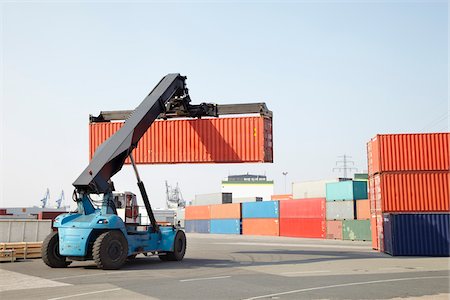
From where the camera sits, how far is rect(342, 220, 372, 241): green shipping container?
144ft

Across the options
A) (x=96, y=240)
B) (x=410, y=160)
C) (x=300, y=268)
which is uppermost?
(x=410, y=160)

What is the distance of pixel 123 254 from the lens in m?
18.2

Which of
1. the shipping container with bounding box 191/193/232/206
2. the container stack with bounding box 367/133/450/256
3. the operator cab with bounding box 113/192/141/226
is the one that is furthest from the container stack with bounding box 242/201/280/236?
the operator cab with bounding box 113/192/141/226

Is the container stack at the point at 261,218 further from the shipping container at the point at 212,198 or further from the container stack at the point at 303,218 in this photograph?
the shipping container at the point at 212,198

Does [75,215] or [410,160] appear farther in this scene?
[410,160]

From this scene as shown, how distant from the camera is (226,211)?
220 ft

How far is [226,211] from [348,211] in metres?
Answer: 24.7

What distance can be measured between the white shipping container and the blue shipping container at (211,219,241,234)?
865 centimetres

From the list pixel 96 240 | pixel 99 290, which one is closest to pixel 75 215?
pixel 96 240

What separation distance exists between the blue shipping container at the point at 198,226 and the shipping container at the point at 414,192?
47980mm

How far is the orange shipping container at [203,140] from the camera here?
25.5 meters

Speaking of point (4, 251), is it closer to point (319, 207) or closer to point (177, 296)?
point (177, 296)

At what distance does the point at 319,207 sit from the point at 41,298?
40053 mm


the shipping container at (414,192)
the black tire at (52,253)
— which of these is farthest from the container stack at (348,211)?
the black tire at (52,253)
